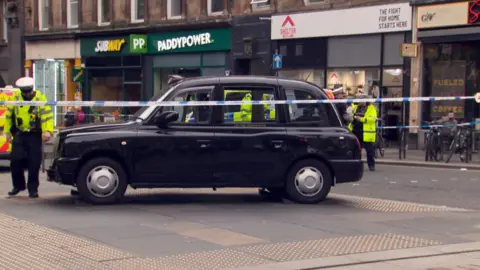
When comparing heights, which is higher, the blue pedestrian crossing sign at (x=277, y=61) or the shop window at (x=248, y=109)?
the blue pedestrian crossing sign at (x=277, y=61)

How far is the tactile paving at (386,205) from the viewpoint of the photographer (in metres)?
10.7

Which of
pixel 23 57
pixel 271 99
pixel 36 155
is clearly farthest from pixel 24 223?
pixel 23 57

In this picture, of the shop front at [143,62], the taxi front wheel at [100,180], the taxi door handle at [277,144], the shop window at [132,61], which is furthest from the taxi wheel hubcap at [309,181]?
the shop window at [132,61]

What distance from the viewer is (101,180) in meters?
10.2

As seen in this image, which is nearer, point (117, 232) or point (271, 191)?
point (117, 232)

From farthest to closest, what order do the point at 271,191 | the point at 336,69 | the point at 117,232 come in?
the point at 336,69 < the point at 271,191 < the point at 117,232

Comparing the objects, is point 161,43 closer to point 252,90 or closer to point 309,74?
point 309,74

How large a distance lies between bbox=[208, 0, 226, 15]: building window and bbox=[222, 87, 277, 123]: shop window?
2060 centimetres

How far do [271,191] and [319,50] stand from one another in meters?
16.3

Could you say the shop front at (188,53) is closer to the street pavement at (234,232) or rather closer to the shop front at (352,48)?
the shop front at (352,48)

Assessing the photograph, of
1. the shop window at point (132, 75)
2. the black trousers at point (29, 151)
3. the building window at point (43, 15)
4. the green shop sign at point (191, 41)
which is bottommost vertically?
the black trousers at point (29, 151)

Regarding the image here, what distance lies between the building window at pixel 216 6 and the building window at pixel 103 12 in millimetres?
7146

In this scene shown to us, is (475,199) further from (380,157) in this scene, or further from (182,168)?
(380,157)

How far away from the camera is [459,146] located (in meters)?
19.9
